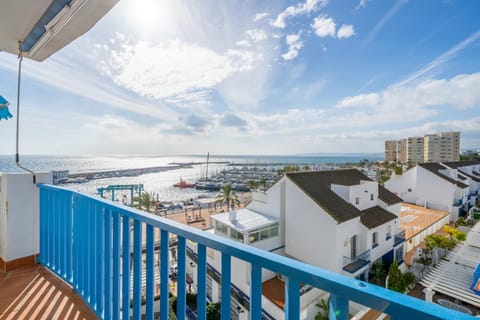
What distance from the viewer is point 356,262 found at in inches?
407

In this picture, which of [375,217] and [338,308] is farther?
[375,217]

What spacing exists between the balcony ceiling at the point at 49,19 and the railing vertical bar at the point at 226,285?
2.05 meters

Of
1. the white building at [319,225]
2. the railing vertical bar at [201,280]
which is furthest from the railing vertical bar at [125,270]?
the white building at [319,225]

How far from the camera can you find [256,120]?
36.2 meters

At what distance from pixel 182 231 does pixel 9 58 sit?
351 cm

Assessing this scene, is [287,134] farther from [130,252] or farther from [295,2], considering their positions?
[130,252]

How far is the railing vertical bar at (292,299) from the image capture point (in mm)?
640

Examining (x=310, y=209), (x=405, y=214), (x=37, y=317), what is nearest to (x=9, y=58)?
(x=37, y=317)

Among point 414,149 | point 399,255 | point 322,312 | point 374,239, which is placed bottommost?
point 399,255

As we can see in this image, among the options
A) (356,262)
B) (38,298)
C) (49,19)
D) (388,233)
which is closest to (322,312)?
(356,262)

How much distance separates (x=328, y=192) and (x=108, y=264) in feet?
38.2

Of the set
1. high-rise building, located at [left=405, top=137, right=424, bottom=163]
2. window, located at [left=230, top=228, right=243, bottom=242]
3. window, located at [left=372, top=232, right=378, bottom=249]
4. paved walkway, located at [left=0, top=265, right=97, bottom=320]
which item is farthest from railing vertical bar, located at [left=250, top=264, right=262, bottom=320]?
high-rise building, located at [left=405, top=137, right=424, bottom=163]

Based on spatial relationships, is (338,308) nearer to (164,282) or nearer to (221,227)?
(164,282)

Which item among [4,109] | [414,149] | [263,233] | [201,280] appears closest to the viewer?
[201,280]
